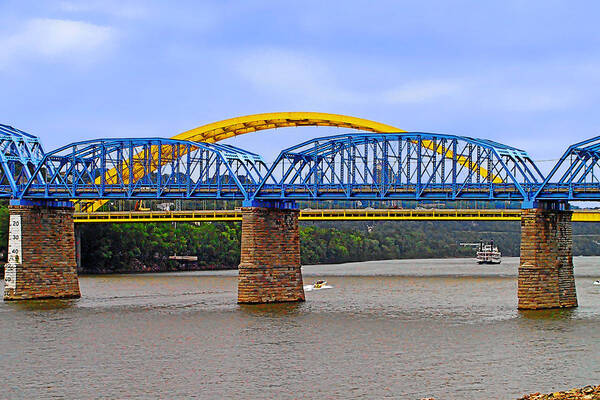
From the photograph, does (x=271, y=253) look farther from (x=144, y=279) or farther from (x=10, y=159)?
(x=144, y=279)

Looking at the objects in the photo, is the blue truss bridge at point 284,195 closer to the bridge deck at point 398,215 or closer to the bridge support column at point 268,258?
the bridge support column at point 268,258

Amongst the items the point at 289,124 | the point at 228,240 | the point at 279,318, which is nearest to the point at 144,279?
the point at 289,124

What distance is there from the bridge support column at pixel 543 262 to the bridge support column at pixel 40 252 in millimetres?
35977

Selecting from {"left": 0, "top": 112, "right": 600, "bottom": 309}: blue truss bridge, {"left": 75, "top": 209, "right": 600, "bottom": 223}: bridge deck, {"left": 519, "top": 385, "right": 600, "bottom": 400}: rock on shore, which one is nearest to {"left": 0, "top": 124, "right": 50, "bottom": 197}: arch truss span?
{"left": 0, "top": 112, "right": 600, "bottom": 309}: blue truss bridge

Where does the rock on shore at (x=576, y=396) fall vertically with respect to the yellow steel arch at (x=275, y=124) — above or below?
below

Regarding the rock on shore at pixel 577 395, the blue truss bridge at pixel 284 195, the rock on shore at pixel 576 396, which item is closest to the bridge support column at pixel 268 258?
the blue truss bridge at pixel 284 195

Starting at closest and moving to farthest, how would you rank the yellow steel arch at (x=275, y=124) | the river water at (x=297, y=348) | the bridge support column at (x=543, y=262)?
1. the river water at (x=297, y=348)
2. the bridge support column at (x=543, y=262)
3. the yellow steel arch at (x=275, y=124)

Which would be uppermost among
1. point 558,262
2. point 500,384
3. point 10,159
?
point 10,159

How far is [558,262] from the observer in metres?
67.9

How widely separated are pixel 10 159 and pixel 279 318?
33554mm

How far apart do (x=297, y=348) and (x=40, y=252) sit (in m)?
33.0

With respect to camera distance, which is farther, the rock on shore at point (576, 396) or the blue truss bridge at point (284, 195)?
the blue truss bridge at point (284, 195)

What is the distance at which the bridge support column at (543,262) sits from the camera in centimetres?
6731

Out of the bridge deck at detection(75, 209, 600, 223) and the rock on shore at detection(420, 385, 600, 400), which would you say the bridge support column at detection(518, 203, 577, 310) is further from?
the bridge deck at detection(75, 209, 600, 223)
